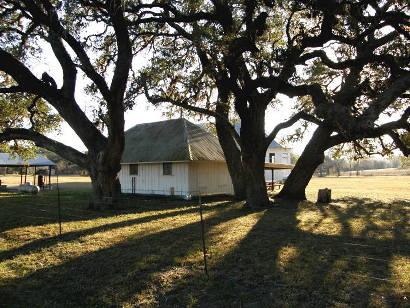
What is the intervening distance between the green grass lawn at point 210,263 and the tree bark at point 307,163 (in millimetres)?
7522

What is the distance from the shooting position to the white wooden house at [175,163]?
2358cm

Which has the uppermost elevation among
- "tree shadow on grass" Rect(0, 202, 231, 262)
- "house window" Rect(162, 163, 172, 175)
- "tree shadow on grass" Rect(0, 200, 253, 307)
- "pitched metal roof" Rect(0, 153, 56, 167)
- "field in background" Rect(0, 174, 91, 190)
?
"pitched metal roof" Rect(0, 153, 56, 167)

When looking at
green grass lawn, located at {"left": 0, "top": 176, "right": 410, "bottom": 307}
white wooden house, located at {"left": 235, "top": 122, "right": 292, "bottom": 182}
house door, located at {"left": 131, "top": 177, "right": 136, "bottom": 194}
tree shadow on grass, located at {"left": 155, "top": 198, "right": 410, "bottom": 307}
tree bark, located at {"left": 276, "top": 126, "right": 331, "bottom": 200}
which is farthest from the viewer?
white wooden house, located at {"left": 235, "top": 122, "right": 292, "bottom": 182}

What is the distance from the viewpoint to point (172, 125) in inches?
1132

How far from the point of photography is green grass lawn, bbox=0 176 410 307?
218 inches

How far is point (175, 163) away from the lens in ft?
79.3

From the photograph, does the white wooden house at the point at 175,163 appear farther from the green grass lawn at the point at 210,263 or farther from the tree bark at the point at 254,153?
the green grass lawn at the point at 210,263

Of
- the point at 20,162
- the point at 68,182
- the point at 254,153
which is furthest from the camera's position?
the point at 68,182

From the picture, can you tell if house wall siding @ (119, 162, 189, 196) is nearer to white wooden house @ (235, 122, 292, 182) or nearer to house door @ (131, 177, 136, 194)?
house door @ (131, 177, 136, 194)

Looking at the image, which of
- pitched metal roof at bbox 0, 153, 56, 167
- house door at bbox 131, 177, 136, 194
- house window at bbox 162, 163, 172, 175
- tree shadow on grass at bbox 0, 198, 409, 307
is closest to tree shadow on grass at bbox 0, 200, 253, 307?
tree shadow on grass at bbox 0, 198, 409, 307

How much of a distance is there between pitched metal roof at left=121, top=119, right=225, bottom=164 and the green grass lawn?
10691mm

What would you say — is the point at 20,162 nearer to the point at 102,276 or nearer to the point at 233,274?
the point at 102,276

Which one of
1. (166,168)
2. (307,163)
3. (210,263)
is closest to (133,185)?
(166,168)

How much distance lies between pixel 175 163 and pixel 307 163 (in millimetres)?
9227
